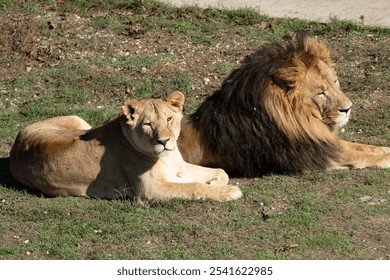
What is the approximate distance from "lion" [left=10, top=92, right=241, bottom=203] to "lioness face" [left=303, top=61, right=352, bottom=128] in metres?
0.87

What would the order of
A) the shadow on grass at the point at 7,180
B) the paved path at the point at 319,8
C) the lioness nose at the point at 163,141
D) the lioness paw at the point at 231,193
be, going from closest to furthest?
the lioness nose at the point at 163,141 < the lioness paw at the point at 231,193 < the shadow on grass at the point at 7,180 < the paved path at the point at 319,8

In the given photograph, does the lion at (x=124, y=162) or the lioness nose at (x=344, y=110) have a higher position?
the lioness nose at (x=344, y=110)

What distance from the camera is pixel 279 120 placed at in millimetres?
7805

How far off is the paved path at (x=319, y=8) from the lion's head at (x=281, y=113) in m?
3.72

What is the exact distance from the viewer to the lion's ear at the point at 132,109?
7.41 meters

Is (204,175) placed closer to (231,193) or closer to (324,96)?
(231,193)

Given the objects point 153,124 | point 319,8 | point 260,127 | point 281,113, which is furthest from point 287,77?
point 319,8

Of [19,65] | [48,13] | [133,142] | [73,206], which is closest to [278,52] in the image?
[133,142]

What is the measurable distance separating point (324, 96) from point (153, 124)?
1.38 m

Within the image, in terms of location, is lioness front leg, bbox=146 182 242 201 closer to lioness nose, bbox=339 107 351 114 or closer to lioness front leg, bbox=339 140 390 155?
lioness nose, bbox=339 107 351 114

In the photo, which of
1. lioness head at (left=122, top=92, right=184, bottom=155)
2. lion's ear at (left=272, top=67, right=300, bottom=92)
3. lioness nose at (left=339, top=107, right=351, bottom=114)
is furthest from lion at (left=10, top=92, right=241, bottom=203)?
lioness nose at (left=339, top=107, right=351, bottom=114)

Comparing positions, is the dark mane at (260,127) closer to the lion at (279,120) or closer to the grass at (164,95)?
the lion at (279,120)

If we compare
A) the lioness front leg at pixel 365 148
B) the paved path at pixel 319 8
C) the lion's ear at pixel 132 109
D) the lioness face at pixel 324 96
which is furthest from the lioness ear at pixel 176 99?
the paved path at pixel 319 8

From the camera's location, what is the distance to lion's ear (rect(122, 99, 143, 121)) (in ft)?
24.3
